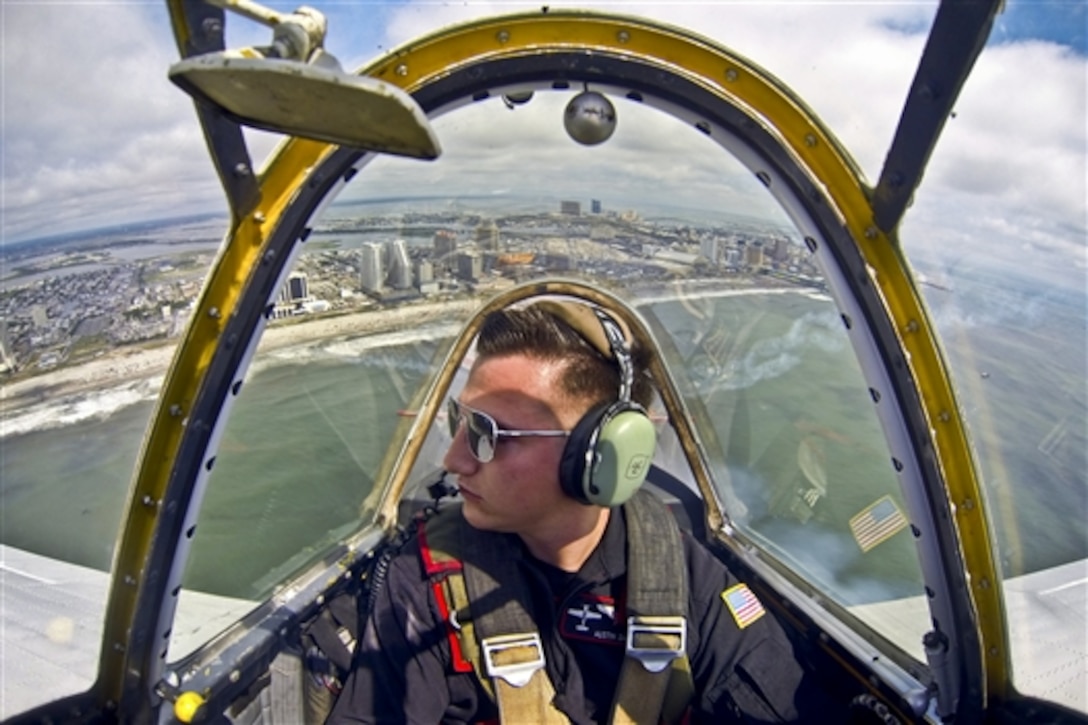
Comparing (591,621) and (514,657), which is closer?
(514,657)

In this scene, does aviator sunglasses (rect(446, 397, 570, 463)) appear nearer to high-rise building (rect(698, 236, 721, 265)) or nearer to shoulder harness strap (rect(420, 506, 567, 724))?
shoulder harness strap (rect(420, 506, 567, 724))

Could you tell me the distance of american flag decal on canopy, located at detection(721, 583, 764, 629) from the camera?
1.61 m

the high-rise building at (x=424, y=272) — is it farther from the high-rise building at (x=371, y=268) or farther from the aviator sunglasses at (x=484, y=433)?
the aviator sunglasses at (x=484, y=433)

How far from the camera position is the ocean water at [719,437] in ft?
4.63

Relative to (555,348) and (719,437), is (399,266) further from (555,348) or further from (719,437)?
(719,437)

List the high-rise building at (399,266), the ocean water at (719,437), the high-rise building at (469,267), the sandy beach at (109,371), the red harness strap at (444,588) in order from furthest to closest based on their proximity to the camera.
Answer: the high-rise building at (469,267) → the high-rise building at (399,266) → the red harness strap at (444,588) → the ocean water at (719,437) → the sandy beach at (109,371)

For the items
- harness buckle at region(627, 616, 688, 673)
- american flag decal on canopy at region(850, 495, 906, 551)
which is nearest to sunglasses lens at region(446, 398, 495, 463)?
harness buckle at region(627, 616, 688, 673)

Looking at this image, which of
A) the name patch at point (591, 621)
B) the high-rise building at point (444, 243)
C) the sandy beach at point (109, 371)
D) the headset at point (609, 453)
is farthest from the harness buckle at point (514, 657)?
the high-rise building at point (444, 243)

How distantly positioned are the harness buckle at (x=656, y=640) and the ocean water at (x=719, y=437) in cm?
55

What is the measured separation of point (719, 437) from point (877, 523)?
0.61 meters

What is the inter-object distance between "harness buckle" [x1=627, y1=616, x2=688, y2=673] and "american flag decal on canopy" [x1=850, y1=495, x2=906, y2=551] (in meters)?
0.52

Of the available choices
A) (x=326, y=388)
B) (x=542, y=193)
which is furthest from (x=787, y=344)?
(x=326, y=388)

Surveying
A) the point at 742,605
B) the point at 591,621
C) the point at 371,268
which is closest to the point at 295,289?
the point at 371,268

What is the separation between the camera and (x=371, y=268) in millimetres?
1623
